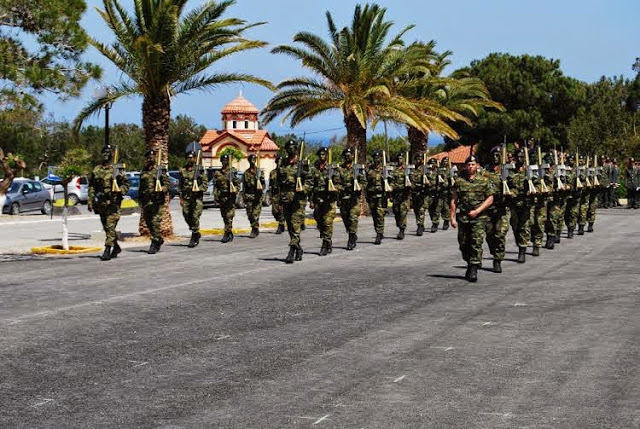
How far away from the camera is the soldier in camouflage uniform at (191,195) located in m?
21.9

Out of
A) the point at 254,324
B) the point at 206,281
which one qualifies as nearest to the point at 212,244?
the point at 206,281

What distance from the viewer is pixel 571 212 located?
2419cm

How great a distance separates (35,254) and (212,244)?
382 cm

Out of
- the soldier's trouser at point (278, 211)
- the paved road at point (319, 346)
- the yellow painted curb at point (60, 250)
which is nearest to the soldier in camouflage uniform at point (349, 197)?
the paved road at point (319, 346)

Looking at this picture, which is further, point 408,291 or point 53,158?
point 53,158

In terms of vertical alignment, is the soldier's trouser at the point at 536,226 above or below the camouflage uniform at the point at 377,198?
below

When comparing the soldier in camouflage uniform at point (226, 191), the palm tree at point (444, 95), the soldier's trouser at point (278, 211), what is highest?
the palm tree at point (444, 95)

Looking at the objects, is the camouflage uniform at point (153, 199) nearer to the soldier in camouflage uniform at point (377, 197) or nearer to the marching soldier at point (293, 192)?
the marching soldier at point (293, 192)

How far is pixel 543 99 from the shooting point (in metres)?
72.9

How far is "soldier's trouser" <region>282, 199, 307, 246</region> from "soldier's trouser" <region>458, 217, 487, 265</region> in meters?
3.86

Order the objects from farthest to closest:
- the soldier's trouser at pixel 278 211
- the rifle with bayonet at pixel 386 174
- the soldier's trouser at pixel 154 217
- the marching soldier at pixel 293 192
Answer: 1. the soldier's trouser at pixel 278 211
2. the rifle with bayonet at pixel 386 174
3. the soldier's trouser at pixel 154 217
4. the marching soldier at pixel 293 192

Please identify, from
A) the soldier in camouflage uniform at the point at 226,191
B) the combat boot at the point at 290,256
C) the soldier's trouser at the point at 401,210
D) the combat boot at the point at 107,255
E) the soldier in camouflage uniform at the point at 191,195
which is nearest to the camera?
the combat boot at the point at 290,256

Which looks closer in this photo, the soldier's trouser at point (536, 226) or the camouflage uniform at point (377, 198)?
the soldier's trouser at point (536, 226)

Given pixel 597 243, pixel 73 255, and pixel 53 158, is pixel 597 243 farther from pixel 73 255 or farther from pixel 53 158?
pixel 53 158
